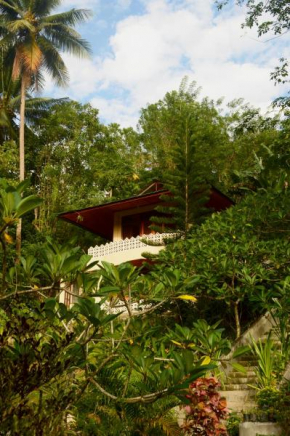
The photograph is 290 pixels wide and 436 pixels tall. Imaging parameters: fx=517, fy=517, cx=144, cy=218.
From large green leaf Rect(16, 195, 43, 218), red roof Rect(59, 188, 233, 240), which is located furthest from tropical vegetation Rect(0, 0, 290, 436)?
red roof Rect(59, 188, 233, 240)

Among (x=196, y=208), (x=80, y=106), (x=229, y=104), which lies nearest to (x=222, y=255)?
(x=196, y=208)

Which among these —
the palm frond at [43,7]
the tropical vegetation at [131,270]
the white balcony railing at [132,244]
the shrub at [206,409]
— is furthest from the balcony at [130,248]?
the palm frond at [43,7]

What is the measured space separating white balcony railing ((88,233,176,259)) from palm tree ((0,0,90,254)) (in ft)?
21.9

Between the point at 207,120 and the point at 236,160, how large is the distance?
359cm

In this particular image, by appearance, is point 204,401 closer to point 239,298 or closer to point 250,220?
point 239,298

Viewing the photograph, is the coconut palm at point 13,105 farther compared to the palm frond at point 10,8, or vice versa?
the coconut palm at point 13,105

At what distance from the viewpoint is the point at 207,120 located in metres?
28.1

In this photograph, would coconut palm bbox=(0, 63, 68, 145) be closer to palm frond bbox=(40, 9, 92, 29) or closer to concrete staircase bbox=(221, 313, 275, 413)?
palm frond bbox=(40, 9, 92, 29)

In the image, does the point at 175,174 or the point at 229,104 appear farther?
the point at 229,104

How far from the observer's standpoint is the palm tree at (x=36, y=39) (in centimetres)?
2166

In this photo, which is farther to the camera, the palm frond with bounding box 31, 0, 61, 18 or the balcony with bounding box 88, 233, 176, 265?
the palm frond with bounding box 31, 0, 61, 18

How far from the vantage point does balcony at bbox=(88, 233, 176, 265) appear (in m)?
16.1

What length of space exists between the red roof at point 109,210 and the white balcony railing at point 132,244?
1528mm

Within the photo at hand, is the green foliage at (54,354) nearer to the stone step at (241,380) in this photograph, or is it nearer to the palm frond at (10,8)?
the stone step at (241,380)
